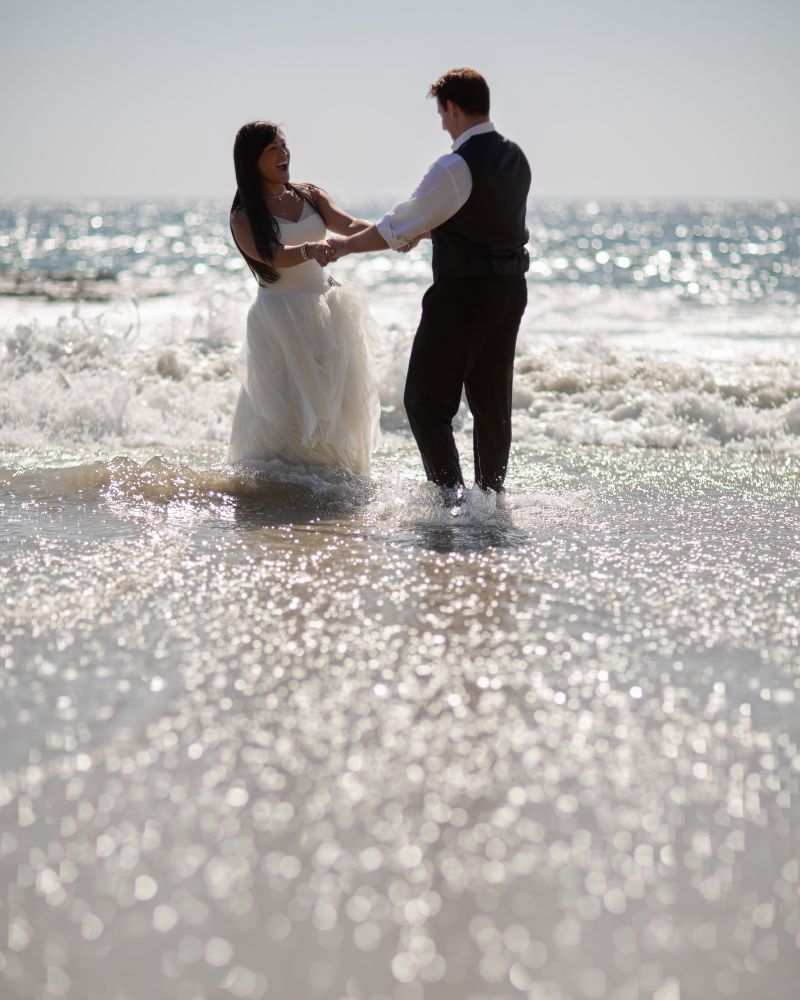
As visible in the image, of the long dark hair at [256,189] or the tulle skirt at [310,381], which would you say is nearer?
the long dark hair at [256,189]

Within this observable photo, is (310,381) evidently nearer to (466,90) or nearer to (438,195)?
(438,195)

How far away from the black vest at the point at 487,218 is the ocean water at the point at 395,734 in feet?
3.36

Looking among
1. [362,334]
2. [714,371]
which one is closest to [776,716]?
[362,334]

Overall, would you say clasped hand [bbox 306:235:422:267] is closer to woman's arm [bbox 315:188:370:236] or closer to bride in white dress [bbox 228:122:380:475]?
bride in white dress [bbox 228:122:380:475]

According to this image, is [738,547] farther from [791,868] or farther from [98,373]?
[98,373]

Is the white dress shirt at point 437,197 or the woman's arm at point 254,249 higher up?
the white dress shirt at point 437,197

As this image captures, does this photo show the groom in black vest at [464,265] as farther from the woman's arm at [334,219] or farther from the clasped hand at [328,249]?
the woman's arm at [334,219]

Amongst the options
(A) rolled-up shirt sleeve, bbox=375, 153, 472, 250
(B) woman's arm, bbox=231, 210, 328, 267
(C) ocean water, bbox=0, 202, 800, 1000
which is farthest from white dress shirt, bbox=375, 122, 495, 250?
(C) ocean water, bbox=0, 202, 800, 1000

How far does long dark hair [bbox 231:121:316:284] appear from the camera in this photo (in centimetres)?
471

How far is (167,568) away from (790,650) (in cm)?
203

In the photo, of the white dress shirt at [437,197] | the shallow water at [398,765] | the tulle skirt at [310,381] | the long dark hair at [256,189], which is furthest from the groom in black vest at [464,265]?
the shallow water at [398,765]

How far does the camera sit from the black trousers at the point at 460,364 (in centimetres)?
452

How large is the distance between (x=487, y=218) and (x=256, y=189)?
1.11 meters

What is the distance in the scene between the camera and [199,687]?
105 inches
